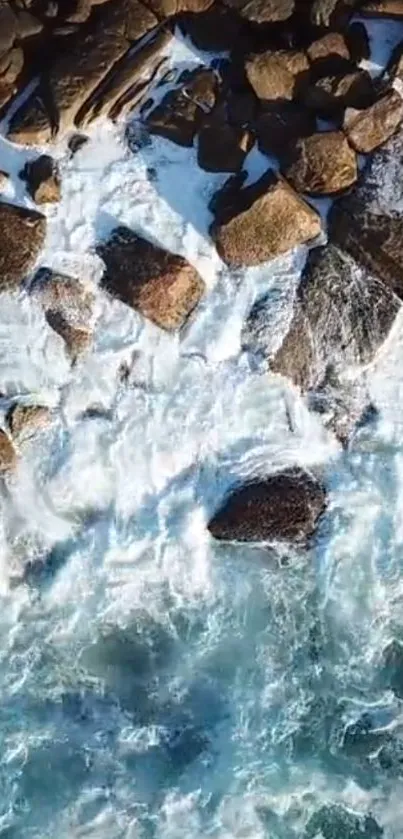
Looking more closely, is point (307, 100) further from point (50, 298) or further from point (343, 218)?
point (50, 298)

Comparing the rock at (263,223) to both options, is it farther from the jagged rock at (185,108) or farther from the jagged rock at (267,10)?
the jagged rock at (267,10)

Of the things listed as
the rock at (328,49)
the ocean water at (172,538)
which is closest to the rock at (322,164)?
the ocean water at (172,538)

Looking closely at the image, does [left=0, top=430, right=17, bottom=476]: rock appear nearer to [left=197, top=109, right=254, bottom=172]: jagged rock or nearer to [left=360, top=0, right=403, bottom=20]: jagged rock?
[left=197, top=109, right=254, bottom=172]: jagged rock

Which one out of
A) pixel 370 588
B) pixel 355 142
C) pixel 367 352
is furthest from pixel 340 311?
pixel 370 588

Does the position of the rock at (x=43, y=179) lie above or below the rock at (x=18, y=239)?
above

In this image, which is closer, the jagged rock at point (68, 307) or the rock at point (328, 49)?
the rock at point (328, 49)

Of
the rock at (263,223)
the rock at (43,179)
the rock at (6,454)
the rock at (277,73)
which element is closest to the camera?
the rock at (263,223)

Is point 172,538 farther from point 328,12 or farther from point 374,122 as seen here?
point 328,12
